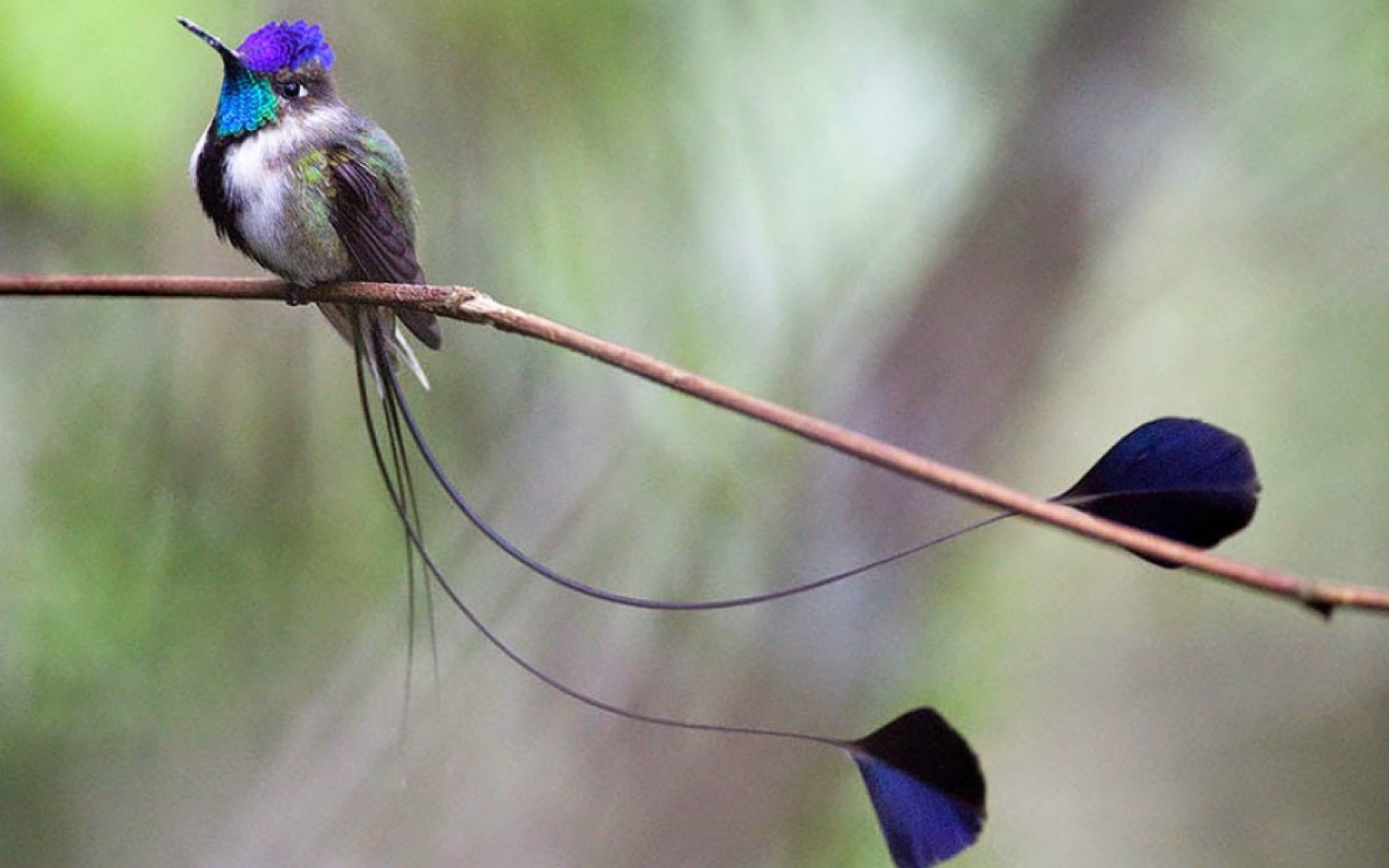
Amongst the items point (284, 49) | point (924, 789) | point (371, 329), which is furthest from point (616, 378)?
point (924, 789)

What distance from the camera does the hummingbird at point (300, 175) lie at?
0.86 meters

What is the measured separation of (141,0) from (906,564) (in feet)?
3.26

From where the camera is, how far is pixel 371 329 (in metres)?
0.96

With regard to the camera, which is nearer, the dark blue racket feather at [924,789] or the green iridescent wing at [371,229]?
the dark blue racket feather at [924,789]

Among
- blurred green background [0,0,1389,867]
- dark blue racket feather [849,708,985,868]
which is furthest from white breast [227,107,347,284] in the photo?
blurred green background [0,0,1389,867]

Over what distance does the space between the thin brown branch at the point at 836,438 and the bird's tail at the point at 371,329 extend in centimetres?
30

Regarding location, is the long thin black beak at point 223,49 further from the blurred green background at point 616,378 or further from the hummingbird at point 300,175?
the blurred green background at point 616,378

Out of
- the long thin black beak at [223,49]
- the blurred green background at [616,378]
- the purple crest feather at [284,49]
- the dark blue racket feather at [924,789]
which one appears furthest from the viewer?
the blurred green background at [616,378]

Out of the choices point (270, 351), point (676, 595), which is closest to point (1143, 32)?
point (676, 595)

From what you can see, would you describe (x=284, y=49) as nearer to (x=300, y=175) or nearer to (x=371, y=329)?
(x=300, y=175)

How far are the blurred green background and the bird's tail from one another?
0.56 m

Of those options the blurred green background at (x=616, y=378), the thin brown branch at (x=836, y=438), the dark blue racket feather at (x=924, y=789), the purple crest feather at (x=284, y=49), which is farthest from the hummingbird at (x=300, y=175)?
the blurred green background at (x=616, y=378)

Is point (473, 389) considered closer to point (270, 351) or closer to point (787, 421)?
point (270, 351)

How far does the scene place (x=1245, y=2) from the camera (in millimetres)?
2084
